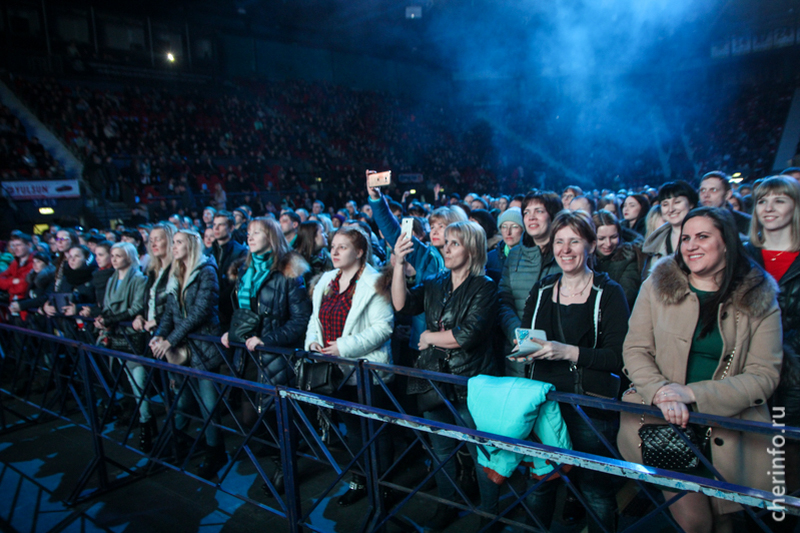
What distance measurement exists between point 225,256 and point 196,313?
1159mm

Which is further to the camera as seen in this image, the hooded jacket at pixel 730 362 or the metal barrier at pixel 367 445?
the hooded jacket at pixel 730 362

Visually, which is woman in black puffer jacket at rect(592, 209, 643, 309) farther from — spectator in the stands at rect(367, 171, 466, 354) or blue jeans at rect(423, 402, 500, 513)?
blue jeans at rect(423, 402, 500, 513)

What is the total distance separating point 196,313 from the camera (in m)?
3.60

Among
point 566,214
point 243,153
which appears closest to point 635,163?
point 243,153

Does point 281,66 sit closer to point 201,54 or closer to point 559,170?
point 201,54

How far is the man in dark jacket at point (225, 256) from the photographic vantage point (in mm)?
4254

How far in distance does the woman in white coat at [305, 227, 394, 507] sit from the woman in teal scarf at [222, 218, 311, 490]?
242mm

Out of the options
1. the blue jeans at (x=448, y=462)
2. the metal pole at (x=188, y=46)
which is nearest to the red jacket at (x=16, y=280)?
the blue jeans at (x=448, y=462)

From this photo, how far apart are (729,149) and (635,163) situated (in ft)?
12.6

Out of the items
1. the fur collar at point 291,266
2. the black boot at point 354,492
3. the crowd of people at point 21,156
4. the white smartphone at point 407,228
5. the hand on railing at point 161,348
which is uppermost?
the crowd of people at point 21,156

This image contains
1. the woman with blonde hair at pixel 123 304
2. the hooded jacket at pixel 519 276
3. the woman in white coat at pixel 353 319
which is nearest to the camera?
the hooded jacket at pixel 519 276

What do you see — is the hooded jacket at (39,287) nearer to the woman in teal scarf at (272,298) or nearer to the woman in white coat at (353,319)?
the woman in teal scarf at (272,298)

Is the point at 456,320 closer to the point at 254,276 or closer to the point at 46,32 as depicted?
the point at 254,276

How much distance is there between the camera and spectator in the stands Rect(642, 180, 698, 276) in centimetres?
318
